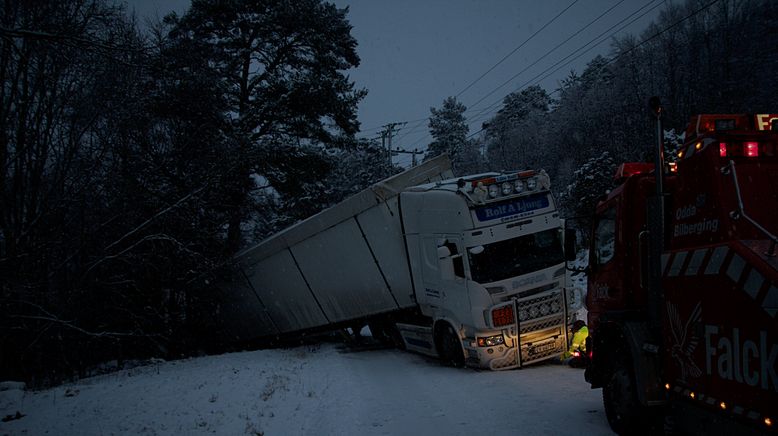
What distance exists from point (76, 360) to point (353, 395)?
866cm

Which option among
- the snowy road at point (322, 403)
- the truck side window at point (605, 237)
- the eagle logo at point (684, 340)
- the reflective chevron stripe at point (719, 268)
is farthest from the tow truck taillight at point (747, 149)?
the snowy road at point (322, 403)

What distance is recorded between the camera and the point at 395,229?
38.2 ft

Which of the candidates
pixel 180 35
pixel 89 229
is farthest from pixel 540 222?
pixel 180 35

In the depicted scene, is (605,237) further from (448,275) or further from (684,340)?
(448,275)

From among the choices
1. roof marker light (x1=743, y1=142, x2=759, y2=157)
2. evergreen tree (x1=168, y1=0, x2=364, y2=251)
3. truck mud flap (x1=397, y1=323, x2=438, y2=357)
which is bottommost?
truck mud flap (x1=397, y1=323, x2=438, y2=357)

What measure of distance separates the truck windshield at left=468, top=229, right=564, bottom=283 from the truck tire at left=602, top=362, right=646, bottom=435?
3909 millimetres

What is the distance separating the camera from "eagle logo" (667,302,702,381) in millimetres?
4090

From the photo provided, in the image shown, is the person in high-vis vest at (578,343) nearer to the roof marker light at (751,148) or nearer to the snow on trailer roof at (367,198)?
the roof marker light at (751,148)

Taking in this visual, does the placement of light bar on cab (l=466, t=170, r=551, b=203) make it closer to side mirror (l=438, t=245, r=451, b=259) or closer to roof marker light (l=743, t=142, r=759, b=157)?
side mirror (l=438, t=245, r=451, b=259)

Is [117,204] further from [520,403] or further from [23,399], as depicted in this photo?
[520,403]

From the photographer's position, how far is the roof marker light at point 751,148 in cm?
397

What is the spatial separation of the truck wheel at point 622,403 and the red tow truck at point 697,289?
0.4 inches

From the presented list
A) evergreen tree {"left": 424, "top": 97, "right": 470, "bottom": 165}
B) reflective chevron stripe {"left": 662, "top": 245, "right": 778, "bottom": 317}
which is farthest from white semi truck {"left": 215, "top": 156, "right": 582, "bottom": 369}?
evergreen tree {"left": 424, "top": 97, "right": 470, "bottom": 165}

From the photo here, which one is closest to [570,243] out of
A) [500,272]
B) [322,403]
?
[500,272]
